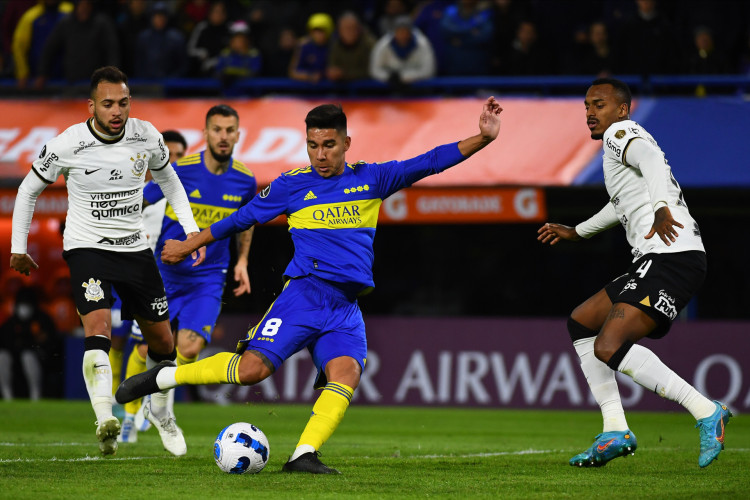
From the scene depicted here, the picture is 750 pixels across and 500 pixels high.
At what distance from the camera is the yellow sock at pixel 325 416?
6887 mm

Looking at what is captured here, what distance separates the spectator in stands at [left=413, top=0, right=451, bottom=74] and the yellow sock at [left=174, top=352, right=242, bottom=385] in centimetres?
991

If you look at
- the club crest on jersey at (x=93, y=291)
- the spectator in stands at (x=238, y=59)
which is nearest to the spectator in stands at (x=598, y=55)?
the spectator in stands at (x=238, y=59)

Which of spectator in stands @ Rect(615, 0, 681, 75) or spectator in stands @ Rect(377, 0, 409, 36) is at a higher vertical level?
spectator in stands @ Rect(377, 0, 409, 36)

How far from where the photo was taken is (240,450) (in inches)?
274

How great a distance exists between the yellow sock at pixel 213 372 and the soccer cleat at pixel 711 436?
295 cm

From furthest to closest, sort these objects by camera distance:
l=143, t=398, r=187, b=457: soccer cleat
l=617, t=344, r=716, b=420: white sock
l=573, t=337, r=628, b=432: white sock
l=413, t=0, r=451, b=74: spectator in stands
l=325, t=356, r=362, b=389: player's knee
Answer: l=413, t=0, r=451, b=74: spectator in stands, l=143, t=398, r=187, b=457: soccer cleat, l=573, t=337, r=628, b=432: white sock, l=617, t=344, r=716, b=420: white sock, l=325, t=356, r=362, b=389: player's knee

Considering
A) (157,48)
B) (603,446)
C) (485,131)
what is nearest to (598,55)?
(157,48)

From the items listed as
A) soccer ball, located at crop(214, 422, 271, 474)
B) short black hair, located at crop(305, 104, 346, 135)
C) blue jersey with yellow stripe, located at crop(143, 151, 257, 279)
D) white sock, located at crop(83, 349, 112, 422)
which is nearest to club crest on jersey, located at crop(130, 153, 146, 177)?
white sock, located at crop(83, 349, 112, 422)

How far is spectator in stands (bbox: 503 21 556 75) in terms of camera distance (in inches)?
624

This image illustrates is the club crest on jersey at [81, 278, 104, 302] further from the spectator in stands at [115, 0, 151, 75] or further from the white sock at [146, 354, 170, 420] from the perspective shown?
the spectator in stands at [115, 0, 151, 75]

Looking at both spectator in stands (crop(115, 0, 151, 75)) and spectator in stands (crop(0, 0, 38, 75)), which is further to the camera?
spectator in stands (crop(0, 0, 38, 75))

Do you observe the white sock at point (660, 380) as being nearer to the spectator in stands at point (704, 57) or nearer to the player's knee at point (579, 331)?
the player's knee at point (579, 331)

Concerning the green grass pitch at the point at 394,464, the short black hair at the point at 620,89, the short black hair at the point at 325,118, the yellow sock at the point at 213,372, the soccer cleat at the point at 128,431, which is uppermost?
the short black hair at the point at 620,89

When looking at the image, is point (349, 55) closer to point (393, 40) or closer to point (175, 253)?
point (393, 40)
